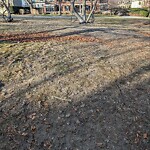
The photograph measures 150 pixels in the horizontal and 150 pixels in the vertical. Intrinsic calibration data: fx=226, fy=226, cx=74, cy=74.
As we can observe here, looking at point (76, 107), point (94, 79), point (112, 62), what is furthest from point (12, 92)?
point (112, 62)

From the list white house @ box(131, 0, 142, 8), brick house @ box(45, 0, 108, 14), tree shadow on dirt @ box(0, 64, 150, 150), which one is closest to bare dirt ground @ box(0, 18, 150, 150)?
tree shadow on dirt @ box(0, 64, 150, 150)

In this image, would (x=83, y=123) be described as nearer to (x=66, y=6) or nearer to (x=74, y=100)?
(x=74, y=100)

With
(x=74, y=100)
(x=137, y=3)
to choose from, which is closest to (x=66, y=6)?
(x=137, y=3)

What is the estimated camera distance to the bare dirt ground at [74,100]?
13.1 ft

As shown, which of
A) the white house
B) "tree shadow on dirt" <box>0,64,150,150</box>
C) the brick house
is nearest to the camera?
"tree shadow on dirt" <box>0,64,150,150</box>

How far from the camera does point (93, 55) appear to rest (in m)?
8.16

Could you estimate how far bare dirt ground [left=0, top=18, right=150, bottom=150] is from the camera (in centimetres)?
400

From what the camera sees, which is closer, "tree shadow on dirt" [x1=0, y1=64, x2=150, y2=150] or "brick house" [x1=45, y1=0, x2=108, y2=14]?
"tree shadow on dirt" [x1=0, y1=64, x2=150, y2=150]

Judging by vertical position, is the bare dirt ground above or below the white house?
above

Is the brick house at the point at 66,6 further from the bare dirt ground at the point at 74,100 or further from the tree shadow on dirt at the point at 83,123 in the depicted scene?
the tree shadow on dirt at the point at 83,123

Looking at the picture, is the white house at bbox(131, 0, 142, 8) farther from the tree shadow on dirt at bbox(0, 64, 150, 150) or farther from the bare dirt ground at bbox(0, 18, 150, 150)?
the tree shadow on dirt at bbox(0, 64, 150, 150)

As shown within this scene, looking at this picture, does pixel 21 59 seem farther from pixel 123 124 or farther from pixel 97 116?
pixel 123 124

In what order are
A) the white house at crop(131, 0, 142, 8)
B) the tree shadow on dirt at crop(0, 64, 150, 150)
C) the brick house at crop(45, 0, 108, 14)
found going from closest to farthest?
the tree shadow on dirt at crop(0, 64, 150, 150)
the brick house at crop(45, 0, 108, 14)
the white house at crop(131, 0, 142, 8)

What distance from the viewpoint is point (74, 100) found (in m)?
5.16
